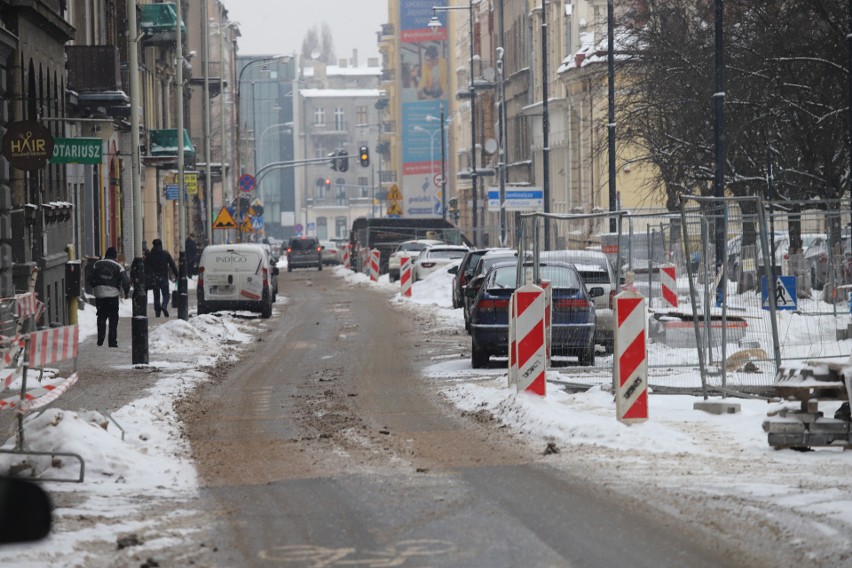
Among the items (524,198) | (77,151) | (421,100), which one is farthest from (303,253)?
(77,151)

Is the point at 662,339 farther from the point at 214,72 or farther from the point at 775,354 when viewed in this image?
the point at 214,72

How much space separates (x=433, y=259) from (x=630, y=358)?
3572 centimetres

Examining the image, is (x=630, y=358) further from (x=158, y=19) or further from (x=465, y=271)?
(x=158, y=19)

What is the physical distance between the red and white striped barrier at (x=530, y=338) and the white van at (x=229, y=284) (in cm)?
2015

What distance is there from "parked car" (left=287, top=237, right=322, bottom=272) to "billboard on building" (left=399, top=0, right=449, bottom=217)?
1564 inches

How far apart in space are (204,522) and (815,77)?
81.2 ft

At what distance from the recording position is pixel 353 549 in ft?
26.8

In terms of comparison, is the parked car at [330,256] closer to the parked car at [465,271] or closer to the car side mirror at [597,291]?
the parked car at [465,271]

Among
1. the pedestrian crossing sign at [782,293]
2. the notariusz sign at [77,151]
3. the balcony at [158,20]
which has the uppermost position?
the balcony at [158,20]

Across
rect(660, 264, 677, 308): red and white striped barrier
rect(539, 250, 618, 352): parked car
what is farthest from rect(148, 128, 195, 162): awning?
rect(660, 264, 677, 308): red and white striped barrier

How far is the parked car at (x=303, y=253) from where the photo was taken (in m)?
82.1

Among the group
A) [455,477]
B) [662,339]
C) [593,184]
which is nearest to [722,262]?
[662,339]

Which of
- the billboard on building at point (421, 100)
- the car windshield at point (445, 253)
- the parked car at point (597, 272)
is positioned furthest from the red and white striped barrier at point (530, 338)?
the billboard on building at point (421, 100)

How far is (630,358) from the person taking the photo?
14055 mm
